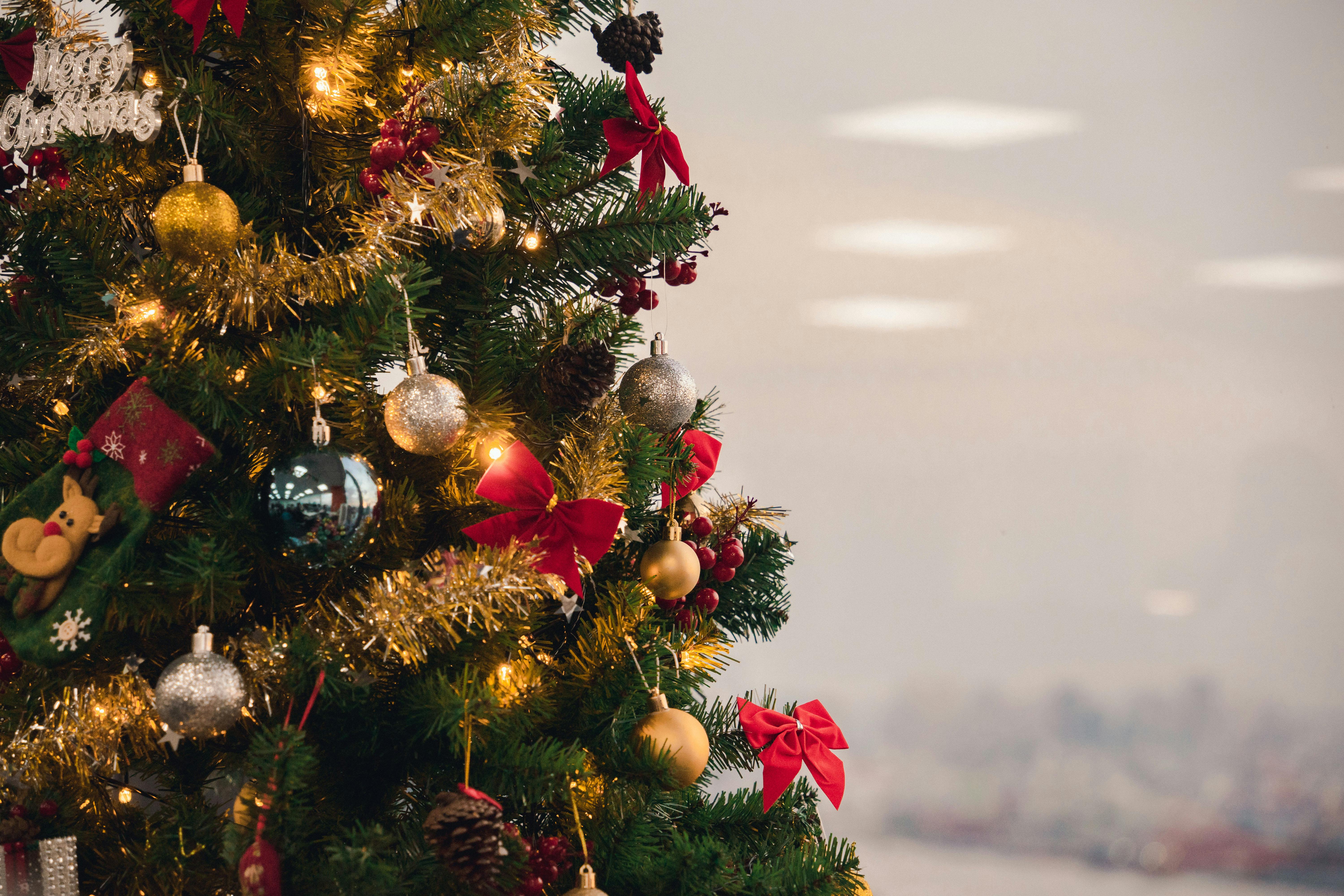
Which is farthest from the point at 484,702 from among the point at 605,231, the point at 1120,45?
the point at 1120,45

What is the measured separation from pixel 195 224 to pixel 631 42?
0.38 meters

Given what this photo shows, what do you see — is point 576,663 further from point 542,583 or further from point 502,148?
point 502,148

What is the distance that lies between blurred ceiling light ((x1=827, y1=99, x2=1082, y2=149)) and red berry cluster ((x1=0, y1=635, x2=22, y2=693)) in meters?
1.23

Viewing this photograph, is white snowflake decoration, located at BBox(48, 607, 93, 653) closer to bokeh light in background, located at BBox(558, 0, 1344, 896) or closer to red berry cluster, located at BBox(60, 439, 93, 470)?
→ red berry cluster, located at BBox(60, 439, 93, 470)

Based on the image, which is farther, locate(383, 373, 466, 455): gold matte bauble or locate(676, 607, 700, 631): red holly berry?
locate(676, 607, 700, 631): red holly berry

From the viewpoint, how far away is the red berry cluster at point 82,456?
630mm

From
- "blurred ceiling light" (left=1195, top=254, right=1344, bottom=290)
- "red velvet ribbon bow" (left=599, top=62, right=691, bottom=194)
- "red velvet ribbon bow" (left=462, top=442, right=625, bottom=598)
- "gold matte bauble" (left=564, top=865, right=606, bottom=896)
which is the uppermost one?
"blurred ceiling light" (left=1195, top=254, right=1344, bottom=290)

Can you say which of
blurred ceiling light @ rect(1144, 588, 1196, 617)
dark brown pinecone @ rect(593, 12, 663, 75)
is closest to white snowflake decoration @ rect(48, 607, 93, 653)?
dark brown pinecone @ rect(593, 12, 663, 75)

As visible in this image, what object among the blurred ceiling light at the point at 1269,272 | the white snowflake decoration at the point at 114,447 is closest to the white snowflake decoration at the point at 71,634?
the white snowflake decoration at the point at 114,447

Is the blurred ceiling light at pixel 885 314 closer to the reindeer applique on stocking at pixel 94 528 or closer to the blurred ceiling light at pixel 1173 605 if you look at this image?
the blurred ceiling light at pixel 1173 605

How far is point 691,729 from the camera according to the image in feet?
2.33

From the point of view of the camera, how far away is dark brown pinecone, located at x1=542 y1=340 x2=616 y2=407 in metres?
0.69

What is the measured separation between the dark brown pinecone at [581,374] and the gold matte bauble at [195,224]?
23 centimetres

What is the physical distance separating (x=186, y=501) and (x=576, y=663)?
0.98ft
